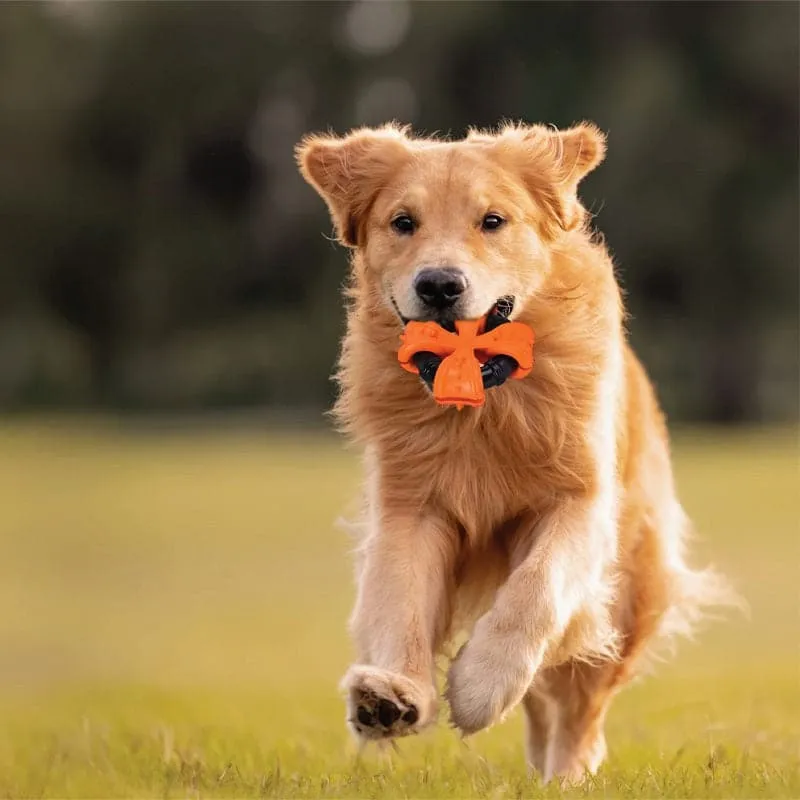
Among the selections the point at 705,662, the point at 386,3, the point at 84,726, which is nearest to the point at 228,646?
the point at 705,662

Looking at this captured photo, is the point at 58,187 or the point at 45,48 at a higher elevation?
the point at 45,48

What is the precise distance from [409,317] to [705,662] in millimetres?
5822

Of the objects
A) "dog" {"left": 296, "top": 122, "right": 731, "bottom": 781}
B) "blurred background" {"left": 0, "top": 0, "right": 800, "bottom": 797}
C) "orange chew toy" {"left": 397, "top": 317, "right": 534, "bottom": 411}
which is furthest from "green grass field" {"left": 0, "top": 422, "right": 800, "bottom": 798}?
"orange chew toy" {"left": 397, "top": 317, "right": 534, "bottom": 411}

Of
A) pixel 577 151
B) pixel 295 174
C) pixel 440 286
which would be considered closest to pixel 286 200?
pixel 295 174

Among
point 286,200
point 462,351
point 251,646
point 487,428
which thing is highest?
point 462,351

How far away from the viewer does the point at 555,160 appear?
5.25m

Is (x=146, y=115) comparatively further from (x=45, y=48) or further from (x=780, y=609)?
(x=780, y=609)

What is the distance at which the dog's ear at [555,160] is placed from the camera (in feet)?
17.0

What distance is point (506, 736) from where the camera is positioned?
6.92 metres

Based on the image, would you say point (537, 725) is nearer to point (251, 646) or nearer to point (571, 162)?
point (571, 162)

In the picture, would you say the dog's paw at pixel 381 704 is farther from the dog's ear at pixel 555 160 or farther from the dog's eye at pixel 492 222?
the dog's ear at pixel 555 160

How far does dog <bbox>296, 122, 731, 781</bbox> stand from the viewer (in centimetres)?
464

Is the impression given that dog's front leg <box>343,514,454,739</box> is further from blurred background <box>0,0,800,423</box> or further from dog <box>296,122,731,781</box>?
blurred background <box>0,0,800,423</box>

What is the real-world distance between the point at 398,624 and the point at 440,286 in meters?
1.07
